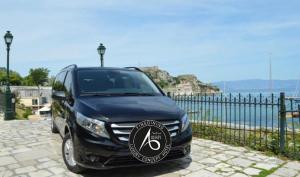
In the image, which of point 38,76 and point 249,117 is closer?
point 249,117

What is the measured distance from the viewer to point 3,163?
6.32 metres

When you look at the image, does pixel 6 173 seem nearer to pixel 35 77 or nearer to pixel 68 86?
Answer: pixel 68 86

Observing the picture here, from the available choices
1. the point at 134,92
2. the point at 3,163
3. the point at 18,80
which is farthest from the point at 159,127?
the point at 18,80

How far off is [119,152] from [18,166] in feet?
8.11

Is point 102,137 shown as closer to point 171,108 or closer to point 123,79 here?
point 171,108

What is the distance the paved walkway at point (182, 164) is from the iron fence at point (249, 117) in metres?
0.44

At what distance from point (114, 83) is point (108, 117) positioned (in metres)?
1.54

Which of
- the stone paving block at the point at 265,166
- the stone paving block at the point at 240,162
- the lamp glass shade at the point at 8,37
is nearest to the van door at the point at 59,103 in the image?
the stone paving block at the point at 240,162

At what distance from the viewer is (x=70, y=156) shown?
5.55 metres

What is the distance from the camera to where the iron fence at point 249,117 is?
268 inches

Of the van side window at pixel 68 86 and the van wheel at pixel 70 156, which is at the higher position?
the van side window at pixel 68 86

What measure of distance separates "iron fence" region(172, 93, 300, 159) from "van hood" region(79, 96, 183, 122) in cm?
252

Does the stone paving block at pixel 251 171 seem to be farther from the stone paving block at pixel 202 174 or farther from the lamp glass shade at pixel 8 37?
the lamp glass shade at pixel 8 37

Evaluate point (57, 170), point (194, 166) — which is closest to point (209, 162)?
point (194, 166)
